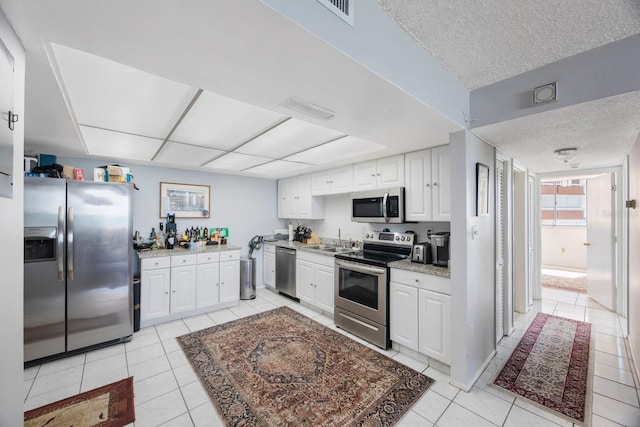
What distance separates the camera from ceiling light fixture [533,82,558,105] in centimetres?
166

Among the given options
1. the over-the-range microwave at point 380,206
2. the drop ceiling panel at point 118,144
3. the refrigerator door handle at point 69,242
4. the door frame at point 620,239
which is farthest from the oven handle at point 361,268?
the door frame at point 620,239

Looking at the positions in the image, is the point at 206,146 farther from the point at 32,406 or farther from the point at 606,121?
the point at 606,121

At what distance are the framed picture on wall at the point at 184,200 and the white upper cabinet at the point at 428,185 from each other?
3.31 m

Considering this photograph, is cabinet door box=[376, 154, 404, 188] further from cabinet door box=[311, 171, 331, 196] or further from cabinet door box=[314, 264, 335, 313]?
cabinet door box=[314, 264, 335, 313]

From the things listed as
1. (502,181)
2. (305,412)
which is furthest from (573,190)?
(305,412)

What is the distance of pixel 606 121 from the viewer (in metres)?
1.87

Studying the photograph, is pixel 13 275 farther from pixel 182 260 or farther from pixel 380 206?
pixel 380 206

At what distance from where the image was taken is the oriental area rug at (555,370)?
2002 mm

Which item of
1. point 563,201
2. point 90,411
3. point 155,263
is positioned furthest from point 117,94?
point 563,201

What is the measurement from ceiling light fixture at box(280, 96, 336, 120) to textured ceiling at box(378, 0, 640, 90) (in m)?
0.65

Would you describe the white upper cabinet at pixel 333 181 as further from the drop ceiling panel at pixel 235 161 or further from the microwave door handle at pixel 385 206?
the drop ceiling panel at pixel 235 161

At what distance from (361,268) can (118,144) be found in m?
2.98

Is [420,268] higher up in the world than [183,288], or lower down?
higher up

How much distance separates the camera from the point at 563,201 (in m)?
8.14
